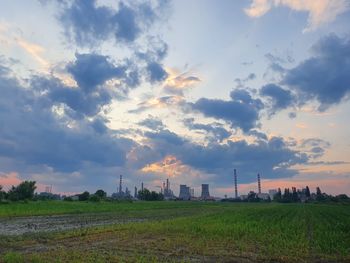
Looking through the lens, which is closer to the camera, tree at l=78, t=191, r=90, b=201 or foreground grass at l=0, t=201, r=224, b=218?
foreground grass at l=0, t=201, r=224, b=218

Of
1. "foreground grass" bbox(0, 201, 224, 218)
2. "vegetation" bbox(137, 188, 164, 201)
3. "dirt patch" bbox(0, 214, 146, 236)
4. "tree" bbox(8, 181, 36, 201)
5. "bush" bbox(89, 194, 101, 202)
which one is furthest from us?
"vegetation" bbox(137, 188, 164, 201)

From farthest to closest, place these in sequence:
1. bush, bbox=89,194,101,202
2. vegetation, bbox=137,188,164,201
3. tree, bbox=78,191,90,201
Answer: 1. vegetation, bbox=137,188,164,201
2. tree, bbox=78,191,90,201
3. bush, bbox=89,194,101,202

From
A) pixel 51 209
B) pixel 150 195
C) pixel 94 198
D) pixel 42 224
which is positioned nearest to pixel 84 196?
pixel 94 198

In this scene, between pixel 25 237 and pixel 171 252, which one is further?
pixel 25 237

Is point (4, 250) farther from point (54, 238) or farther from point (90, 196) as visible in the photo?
point (90, 196)

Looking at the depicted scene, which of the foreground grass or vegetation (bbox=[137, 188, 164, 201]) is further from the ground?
vegetation (bbox=[137, 188, 164, 201])

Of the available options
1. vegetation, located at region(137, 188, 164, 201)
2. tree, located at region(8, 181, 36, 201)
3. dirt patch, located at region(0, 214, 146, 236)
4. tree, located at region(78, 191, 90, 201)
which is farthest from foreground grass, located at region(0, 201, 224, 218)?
vegetation, located at region(137, 188, 164, 201)

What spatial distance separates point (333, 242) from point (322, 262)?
6.42 m

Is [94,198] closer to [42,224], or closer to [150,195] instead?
[150,195]

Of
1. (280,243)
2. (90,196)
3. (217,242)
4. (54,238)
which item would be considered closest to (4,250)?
(54,238)

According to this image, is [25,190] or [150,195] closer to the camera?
[25,190]

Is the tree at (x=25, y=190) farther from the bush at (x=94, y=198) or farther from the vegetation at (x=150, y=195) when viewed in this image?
the vegetation at (x=150, y=195)

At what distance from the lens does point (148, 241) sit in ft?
66.7

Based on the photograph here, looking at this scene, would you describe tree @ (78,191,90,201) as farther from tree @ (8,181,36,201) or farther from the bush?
tree @ (8,181,36,201)
